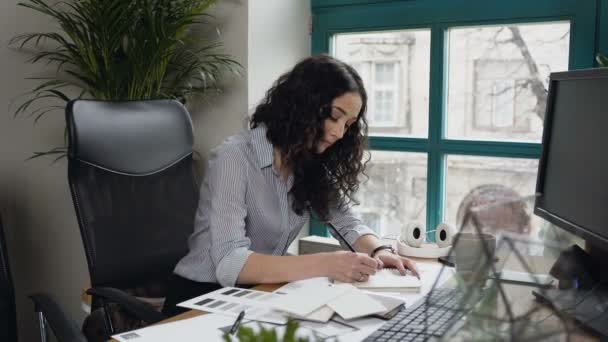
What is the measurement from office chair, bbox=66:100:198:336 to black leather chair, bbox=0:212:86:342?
14 centimetres

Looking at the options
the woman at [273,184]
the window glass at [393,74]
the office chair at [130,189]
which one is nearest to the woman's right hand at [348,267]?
the woman at [273,184]

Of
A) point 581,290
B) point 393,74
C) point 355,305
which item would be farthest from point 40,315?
point 393,74

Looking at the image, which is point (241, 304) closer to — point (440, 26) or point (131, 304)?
point (131, 304)

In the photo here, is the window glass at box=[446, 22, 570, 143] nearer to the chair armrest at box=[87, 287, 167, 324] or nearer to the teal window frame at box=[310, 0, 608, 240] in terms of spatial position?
the teal window frame at box=[310, 0, 608, 240]

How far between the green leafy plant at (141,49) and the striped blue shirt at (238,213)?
2.31 ft

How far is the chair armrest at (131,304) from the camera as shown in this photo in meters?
1.50

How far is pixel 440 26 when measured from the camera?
2229 millimetres

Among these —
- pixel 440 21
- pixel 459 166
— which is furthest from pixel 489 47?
pixel 459 166

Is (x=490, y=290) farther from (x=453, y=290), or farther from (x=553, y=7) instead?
(x=553, y=7)

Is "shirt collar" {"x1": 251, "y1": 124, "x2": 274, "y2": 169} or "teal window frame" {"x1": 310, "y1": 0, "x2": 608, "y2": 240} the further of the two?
"teal window frame" {"x1": 310, "y1": 0, "x2": 608, "y2": 240}

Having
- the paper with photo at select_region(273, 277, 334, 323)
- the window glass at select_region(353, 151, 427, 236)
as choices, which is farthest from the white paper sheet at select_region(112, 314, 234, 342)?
the window glass at select_region(353, 151, 427, 236)

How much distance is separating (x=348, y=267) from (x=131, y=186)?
0.70m

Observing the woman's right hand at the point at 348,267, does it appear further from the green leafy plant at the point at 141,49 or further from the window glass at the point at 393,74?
the green leafy plant at the point at 141,49

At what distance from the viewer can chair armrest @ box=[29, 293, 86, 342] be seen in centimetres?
135
